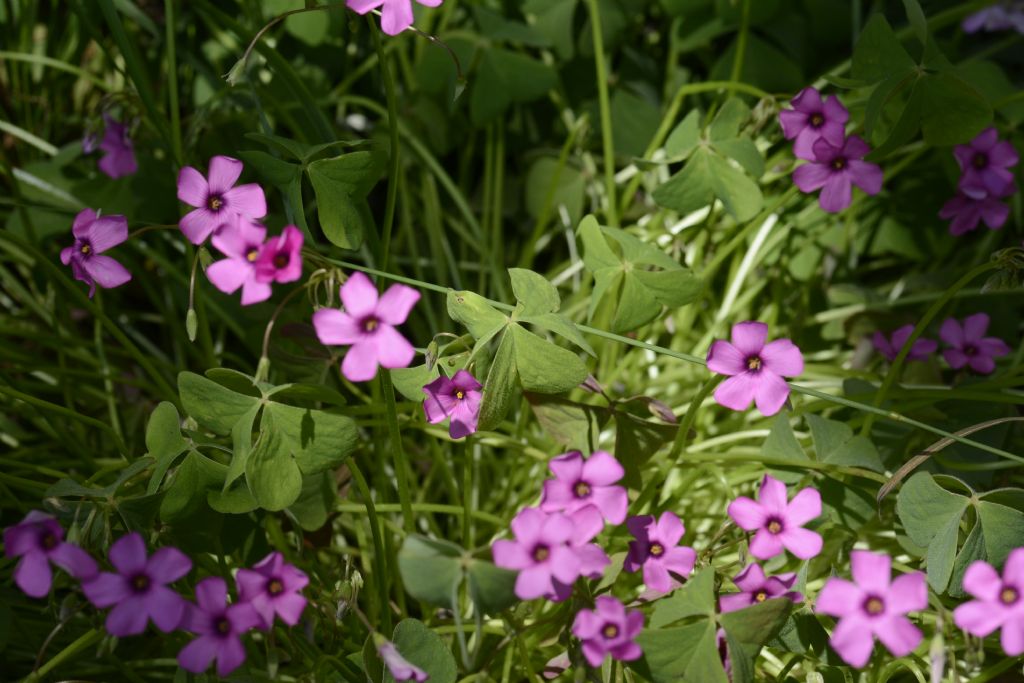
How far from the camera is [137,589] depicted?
2.50ft

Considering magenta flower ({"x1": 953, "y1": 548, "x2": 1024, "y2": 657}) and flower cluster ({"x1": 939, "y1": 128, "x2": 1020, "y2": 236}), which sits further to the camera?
flower cluster ({"x1": 939, "y1": 128, "x2": 1020, "y2": 236})

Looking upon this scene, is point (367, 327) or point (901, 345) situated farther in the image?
point (901, 345)

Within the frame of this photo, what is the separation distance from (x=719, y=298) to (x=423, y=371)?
2.29ft

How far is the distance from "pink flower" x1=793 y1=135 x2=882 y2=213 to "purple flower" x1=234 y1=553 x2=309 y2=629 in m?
0.70

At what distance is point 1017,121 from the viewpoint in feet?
4.23

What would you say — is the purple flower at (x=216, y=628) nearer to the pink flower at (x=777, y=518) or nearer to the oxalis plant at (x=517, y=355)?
the oxalis plant at (x=517, y=355)

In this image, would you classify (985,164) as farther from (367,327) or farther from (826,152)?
(367,327)

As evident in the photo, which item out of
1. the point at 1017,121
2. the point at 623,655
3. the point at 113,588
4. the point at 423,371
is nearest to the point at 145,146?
the point at 423,371

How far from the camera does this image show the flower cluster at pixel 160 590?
29.5 inches

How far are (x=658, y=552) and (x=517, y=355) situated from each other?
0.22m

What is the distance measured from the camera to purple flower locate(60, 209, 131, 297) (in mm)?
877

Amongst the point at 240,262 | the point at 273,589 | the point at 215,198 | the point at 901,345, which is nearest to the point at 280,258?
the point at 240,262

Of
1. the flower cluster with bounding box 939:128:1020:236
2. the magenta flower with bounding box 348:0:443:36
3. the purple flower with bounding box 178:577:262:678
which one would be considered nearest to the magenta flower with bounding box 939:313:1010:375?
the flower cluster with bounding box 939:128:1020:236

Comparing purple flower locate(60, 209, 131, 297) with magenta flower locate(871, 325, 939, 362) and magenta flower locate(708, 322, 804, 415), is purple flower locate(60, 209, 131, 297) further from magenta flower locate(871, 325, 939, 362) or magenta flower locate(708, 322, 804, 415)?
magenta flower locate(871, 325, 939, 362)
